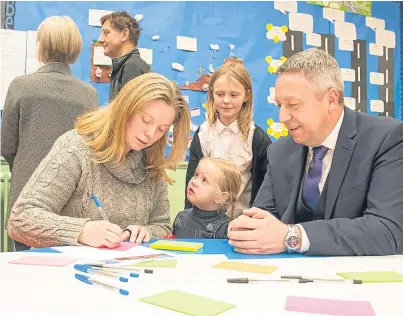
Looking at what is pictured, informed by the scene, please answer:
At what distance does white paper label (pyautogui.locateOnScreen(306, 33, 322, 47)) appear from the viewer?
365 cm

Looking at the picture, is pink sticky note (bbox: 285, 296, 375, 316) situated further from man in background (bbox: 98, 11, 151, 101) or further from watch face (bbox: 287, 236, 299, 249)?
man in background (bbox: 98, 11, 151, 101)

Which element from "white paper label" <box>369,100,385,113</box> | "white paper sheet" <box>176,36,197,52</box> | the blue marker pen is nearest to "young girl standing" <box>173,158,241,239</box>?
the blue marker pen

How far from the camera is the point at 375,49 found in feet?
12.7

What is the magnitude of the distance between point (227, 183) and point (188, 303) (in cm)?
135

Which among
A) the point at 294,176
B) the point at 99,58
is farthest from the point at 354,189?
the point at 99,58

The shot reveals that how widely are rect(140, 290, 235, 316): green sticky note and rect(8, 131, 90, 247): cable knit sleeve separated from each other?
56cm

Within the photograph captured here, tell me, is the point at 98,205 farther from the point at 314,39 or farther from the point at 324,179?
the point at 314,39

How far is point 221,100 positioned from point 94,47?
1.03m

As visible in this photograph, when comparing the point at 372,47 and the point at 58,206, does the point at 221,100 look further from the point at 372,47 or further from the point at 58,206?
the point at 372,47

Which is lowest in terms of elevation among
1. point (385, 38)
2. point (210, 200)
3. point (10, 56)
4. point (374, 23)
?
point (210, 200)

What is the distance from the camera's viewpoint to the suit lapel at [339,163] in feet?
4.91

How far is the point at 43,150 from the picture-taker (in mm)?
2205

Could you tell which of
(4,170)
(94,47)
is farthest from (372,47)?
(4,170)

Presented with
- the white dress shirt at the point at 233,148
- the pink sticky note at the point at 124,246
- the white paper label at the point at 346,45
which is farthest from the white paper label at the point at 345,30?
the pink sticky note at the point at 124,246
